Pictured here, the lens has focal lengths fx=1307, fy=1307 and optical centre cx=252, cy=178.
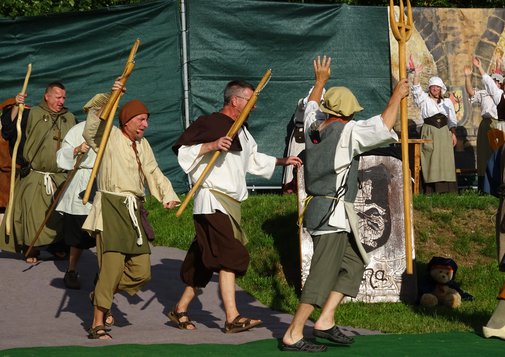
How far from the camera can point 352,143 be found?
8.97m

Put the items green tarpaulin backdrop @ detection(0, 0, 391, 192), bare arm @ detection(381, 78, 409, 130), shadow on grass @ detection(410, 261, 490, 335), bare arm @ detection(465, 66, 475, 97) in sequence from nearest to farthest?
bare arm @ detection(381, 78, 409, 130)
shadow on grass @ detection(410, 261, 490, 335)
green tarpaulin backdrop @ detection(0, 0, 391, 192)
bare arm @ detection(465, 66, 475, 97)

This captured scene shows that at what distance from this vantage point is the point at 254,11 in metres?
16.1

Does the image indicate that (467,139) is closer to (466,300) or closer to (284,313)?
(466,300)

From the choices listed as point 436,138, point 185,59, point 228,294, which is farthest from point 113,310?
point 436,138

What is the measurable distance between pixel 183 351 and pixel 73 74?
7471mm

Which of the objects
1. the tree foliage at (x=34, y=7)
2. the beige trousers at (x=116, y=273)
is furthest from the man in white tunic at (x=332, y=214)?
the tree foliage at (x=34, y=7)

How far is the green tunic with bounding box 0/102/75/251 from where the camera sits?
1273cm

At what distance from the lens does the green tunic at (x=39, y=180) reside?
12.7 metres

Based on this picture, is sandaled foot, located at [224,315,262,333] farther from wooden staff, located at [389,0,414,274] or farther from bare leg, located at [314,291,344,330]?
wooden staff, located at [389,0,414,274]

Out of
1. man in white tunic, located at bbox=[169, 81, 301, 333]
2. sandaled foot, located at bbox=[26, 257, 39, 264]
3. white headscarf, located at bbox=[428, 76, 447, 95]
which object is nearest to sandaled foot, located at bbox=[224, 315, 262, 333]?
man in white tunic, located at bbox=[169, 81, 301, 333]

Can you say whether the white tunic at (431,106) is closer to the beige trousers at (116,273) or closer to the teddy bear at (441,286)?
the teddy bear at (441,286)

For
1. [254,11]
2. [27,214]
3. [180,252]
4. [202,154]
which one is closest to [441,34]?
Result: [254,11]

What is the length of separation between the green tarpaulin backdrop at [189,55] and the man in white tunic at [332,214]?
6759mm

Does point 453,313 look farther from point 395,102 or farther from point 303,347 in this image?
point 395,102
